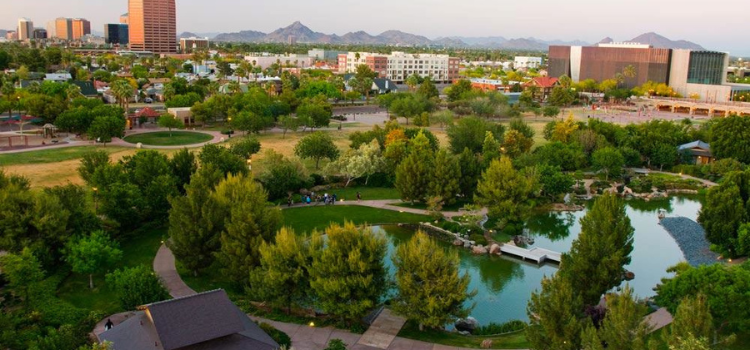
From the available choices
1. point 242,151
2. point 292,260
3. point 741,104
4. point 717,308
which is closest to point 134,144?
point 242,151

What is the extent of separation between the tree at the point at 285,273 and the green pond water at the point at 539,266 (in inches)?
172

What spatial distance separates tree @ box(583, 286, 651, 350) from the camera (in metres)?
20.1

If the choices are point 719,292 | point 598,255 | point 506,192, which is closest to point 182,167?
point 506,192

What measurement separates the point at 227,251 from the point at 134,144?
146 feet

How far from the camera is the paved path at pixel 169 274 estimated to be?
1221 inches

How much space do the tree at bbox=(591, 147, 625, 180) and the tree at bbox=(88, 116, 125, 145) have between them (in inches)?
1972

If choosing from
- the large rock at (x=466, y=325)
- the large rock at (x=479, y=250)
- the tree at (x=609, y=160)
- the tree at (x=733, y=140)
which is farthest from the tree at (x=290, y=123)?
the large rock at (x=466, y=325)

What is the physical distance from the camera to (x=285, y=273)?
27641 millimetres

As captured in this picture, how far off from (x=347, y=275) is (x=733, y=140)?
51523mm

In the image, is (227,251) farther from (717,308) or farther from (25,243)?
(717,308)

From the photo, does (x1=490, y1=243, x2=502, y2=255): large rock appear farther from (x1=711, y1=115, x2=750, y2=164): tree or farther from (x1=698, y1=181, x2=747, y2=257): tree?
(x1=711, y1=115, x2=750, y2=164): tree

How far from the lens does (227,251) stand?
1205 inches

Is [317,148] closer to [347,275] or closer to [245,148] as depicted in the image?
[245,148]

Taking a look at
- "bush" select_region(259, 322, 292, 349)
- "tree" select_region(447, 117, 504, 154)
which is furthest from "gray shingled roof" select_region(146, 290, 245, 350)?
"tree" select_region(447, 117, 504, 154)
